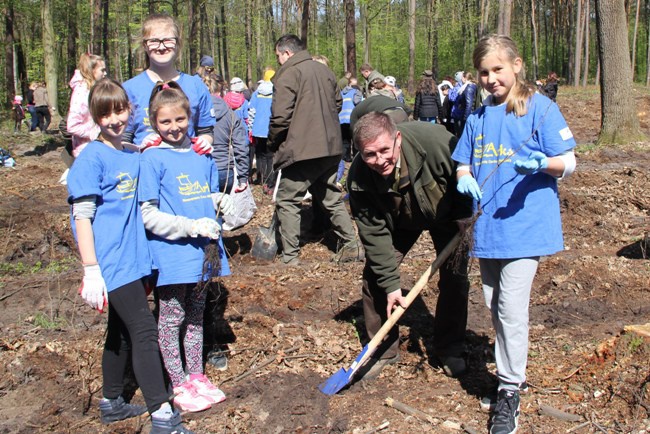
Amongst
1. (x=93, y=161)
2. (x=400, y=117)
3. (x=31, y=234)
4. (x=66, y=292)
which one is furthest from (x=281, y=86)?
(x=31, y=234)

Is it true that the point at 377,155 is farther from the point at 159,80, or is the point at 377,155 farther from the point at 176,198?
the point at 159,80

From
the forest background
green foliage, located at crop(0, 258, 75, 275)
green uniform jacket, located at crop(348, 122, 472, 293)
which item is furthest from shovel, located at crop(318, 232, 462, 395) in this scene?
the forest background

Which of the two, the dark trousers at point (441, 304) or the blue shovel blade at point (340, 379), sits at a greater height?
the dark trousers at point (441, 304)

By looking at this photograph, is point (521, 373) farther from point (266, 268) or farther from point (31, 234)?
point (31, 234)

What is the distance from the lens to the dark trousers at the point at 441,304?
12.4 feet

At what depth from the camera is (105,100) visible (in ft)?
10.1

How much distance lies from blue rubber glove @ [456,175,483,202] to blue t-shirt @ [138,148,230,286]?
139cm

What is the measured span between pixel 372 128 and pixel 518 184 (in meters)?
0.77

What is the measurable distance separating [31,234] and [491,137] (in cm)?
624

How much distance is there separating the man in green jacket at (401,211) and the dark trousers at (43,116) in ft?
63.1

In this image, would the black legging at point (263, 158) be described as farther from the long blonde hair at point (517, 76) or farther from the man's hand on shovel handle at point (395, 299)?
the long blonde hair at point (517, 76)

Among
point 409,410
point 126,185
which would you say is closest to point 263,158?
point 126,185

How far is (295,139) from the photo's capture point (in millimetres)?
5891

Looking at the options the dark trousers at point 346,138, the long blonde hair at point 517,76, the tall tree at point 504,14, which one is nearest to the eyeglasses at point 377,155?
the long blonde hair at point 517,76
